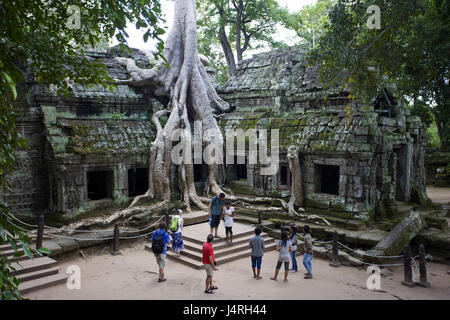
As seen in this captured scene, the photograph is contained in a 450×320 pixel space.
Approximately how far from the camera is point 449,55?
9.27m

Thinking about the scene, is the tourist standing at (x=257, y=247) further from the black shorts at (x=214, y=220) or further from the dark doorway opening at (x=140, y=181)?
the dark doorway opening at (x=140, y=181)

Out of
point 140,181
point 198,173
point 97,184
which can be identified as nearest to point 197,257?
point 140,181

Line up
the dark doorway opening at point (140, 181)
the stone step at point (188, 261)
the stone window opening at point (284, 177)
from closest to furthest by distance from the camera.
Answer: the stone step at point (188, 261) → the stone window opening at point (284, 177) → the dark doorway opening at point (140, 181)

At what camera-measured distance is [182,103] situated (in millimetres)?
12773

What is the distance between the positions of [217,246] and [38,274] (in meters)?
4.05

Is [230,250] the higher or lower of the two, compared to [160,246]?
lower

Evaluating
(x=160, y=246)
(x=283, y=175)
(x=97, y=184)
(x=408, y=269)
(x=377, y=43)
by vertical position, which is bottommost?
(x=408, y=269)

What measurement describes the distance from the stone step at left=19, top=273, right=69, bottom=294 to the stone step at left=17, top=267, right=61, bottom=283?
0.08 metres

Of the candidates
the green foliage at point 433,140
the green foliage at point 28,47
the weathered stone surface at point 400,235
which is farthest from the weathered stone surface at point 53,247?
the green foliage at point 433,140

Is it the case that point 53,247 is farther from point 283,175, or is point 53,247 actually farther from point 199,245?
point 283,175

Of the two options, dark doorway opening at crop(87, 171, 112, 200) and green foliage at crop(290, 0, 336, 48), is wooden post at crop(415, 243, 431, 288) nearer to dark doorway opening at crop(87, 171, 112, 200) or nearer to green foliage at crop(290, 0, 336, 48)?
dark doorway opening at crop(87, 171, 112, 200)

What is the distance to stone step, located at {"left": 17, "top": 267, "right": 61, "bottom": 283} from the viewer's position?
23.9 ft

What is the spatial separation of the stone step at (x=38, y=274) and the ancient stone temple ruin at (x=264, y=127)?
9.02ft

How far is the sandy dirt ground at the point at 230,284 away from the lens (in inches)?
274
